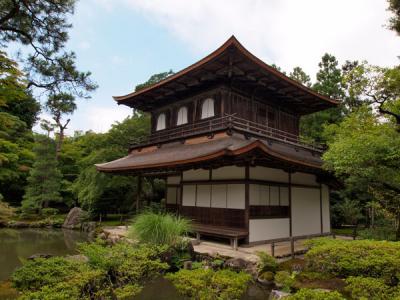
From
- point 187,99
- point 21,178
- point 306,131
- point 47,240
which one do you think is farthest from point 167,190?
point 21,178

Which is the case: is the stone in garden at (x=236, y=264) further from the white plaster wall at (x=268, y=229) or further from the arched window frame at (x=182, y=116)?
the arched window frame at (x=182, y=116)

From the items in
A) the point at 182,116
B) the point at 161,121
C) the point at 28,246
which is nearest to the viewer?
the point at 28,246

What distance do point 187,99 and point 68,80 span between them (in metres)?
6.72

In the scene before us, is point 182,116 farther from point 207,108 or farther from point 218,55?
point 218,55

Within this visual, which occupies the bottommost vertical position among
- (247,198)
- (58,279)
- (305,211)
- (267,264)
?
(267,264)

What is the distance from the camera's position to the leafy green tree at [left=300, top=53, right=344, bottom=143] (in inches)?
872

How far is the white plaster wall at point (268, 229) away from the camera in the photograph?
10.4 m

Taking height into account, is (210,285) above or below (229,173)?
below

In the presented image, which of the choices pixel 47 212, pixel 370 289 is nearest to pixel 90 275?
pixel 370 289

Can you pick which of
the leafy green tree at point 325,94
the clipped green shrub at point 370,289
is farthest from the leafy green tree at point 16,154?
the leafy green tree at point 325,94

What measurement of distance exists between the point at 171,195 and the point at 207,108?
5.45 metres

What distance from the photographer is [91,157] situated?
2102 cm

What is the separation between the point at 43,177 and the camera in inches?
922

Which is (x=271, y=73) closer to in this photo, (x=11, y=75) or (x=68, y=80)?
(x=68, y=80)
